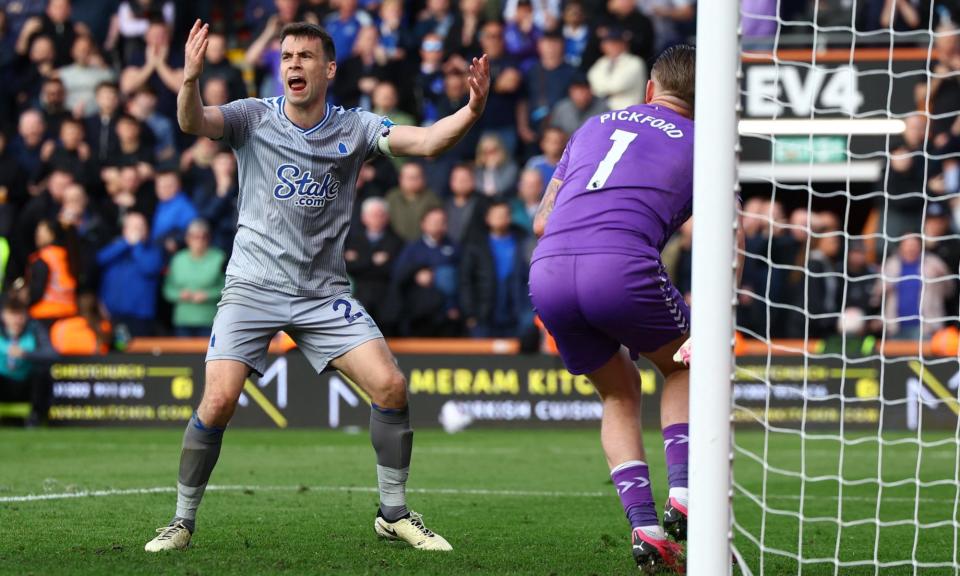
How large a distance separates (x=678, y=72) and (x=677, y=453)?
153 cm

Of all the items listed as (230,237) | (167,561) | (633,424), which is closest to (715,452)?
(633,424)

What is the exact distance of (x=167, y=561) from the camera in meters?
5.50

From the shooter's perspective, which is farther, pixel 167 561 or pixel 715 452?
pixel 167 561

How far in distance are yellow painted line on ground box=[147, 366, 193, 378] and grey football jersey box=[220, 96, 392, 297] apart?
897 centimetres

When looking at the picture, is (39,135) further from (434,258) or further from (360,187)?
Result: (434,258)

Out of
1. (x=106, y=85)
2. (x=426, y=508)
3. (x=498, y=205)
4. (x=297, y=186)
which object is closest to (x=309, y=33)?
(x=297, y=186)

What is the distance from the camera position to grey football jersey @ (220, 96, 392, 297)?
627 centimetres

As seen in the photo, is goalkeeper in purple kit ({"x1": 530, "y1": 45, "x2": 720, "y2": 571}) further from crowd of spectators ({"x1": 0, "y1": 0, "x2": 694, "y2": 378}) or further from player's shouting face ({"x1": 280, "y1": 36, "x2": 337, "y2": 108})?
crowd of spectators ({"x1": 0, "y1": 0, "x2": 694, "y2": 378})

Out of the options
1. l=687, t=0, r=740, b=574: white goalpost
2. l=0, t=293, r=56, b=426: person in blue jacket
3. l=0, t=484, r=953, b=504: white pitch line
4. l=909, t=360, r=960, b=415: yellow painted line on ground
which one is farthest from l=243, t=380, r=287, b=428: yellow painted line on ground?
l=687, t=0, r=740, b=574: white goalpost

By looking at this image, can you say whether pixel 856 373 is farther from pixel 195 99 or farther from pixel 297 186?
pixel 195 99

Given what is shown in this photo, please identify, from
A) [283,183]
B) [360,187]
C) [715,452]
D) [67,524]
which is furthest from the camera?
[360,187]

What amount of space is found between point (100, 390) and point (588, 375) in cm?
1044

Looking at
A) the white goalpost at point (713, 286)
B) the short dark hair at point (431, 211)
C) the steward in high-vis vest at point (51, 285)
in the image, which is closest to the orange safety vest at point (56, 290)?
the steward in high-vis vest at point (51, 285)

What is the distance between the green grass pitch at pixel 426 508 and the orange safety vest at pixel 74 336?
2.04 meters
